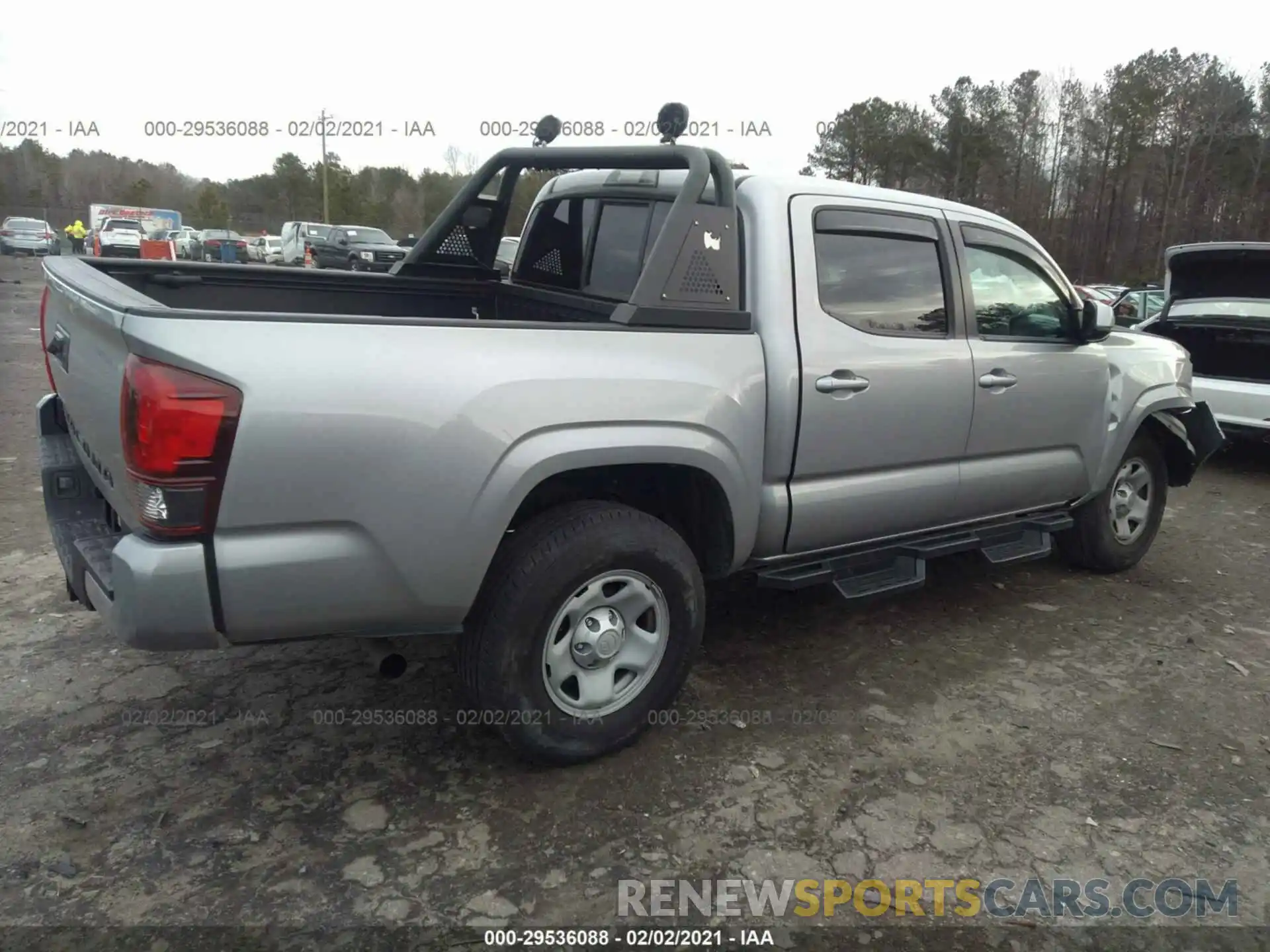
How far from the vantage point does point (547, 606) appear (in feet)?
9.05

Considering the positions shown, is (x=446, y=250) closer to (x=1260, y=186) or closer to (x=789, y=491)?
(x=789, y=491)

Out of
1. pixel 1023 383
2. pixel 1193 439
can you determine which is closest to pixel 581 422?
pixel 1023 383

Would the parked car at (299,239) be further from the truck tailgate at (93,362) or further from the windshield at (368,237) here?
the truck tailgate at (93,362)

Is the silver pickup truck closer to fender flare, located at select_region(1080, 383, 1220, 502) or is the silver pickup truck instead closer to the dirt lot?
fender flare, located at select_region(1080, 383, 1220, 502)

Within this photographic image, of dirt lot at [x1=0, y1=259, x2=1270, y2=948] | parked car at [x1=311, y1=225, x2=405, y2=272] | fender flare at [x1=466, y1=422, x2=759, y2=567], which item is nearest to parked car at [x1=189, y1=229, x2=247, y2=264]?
parked car at [x1=311, y1=225, x2=405, y2=272]

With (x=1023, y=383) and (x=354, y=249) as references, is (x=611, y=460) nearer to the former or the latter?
(x=1023, y=383)

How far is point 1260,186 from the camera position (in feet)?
132

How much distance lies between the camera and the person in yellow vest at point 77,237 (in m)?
38.7

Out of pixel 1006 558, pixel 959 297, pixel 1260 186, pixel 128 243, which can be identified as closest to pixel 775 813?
pixel 1006 558

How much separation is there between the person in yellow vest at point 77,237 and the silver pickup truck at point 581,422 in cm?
4126

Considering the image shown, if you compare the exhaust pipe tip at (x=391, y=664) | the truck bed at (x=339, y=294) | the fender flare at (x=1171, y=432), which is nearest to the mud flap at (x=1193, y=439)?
the fender flare at (x=1171, y=432)

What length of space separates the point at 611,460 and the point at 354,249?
25978 millimetres

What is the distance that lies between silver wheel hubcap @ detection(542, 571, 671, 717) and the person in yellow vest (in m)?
42.3

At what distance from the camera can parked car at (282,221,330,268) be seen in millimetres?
29750
